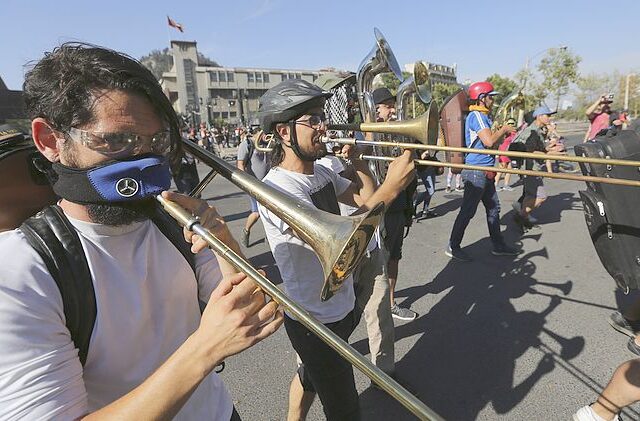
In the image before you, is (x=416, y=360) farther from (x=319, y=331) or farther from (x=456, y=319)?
(x=319, y=331)

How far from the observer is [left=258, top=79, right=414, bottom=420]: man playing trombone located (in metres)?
1.84

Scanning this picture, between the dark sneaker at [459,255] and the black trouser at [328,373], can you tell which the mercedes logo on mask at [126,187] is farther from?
the dark sneaker at [459,255]

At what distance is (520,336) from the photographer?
10.4 feet

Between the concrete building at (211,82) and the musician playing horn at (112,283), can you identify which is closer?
the musician playing horn at (112,283)

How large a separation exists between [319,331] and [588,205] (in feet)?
7.83

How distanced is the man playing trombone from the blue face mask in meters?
0.76

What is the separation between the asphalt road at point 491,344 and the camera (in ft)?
8.24

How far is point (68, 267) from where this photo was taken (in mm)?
950

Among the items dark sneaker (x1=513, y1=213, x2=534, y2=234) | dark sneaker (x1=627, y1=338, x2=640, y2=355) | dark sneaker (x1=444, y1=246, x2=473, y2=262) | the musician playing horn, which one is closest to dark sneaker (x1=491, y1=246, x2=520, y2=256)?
dark sneaker (x1=444, y1=246, x2=473, y2=262)

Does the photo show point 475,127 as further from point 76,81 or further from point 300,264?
point 76,81

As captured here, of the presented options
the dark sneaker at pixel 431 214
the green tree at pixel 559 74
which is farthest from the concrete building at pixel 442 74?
the dark sneaker at pixel 431 214

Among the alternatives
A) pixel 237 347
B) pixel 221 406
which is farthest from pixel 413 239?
pixel 237 347

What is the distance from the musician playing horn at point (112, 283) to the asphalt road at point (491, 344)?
1.69 m

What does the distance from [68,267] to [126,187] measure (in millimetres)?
235
